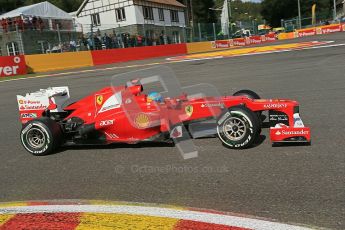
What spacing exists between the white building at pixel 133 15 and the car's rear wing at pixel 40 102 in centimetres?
4099

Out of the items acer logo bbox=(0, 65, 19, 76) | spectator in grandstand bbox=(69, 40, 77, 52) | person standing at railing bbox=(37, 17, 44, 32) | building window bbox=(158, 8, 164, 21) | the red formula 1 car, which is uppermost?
building window bbox=(158, 8, 164, 21)

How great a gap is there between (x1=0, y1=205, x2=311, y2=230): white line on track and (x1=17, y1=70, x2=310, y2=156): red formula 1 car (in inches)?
70.3

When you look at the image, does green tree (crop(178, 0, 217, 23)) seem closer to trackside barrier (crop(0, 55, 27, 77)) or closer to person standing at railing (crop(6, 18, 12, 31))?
person standing at railing (crop(6, 18, 12, 31))

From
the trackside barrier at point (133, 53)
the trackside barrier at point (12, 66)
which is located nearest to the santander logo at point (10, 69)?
the trackside barrier at point (12, 66)

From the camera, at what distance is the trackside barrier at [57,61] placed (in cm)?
2408

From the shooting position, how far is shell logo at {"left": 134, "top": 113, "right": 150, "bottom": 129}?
5.30m

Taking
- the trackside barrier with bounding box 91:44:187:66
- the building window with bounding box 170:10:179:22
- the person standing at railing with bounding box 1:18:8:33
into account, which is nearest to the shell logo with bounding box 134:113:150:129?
the trackside barrier with bounding box 91:44:187:66

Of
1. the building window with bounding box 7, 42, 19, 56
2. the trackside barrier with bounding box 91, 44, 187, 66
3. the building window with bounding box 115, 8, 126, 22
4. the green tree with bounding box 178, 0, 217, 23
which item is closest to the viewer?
the trackside barrier with bounding box 91, 44, 187, 66

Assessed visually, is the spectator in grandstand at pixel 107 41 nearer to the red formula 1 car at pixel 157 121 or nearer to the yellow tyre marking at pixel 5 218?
the red formula 1 car at pixel 157 121

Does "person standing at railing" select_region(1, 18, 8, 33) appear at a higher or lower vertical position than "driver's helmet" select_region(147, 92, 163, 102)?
higher

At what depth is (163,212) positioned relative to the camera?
3402 millimetres

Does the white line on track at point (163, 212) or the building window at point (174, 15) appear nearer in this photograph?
the white line on track at point (163, 212)

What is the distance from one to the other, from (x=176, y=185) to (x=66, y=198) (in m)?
1.04

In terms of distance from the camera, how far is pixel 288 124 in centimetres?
521
